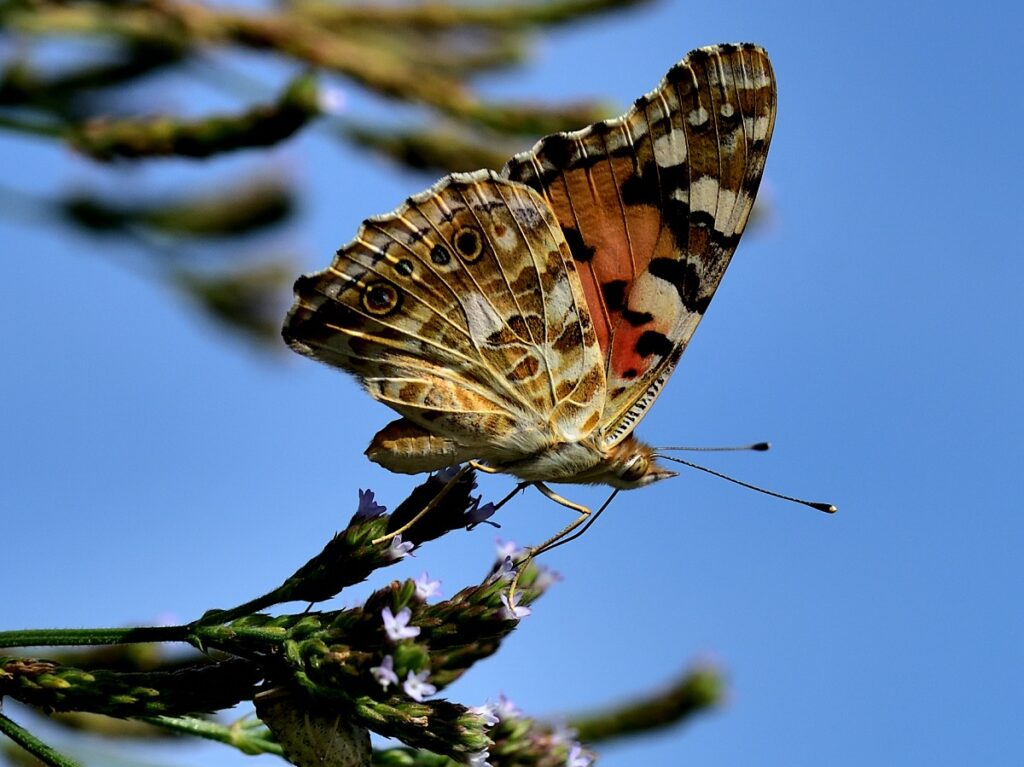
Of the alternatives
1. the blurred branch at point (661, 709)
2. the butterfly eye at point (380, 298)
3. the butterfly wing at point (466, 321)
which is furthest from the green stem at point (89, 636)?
the blurred branch at point (661, 709)

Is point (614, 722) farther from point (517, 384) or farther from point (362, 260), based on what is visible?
point (362, 260)

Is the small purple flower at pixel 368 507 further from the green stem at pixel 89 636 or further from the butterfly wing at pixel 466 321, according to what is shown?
the green stem at pixel 89 636

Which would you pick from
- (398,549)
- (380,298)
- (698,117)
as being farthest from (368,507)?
(698,117)

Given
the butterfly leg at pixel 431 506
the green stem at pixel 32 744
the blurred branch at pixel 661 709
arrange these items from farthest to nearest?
the blurred branch at pixel 661 709 → the butterfly leg at pixel 431 506 → the green stem at pixel 32 744

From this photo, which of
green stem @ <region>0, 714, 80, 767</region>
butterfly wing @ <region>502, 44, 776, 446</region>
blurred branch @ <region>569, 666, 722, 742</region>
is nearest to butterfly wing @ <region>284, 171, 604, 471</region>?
butterfly wing @ <region>502, 44, 776, 446</region>

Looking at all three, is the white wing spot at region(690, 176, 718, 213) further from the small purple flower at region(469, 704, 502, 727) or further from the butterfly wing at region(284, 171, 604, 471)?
the small purple flower at region(469, 704, 502, 727)

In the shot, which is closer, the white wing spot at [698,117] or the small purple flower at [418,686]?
the small purple flower at [418,686]

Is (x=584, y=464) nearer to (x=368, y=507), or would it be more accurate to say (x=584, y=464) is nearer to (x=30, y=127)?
(x=368, y=507)
